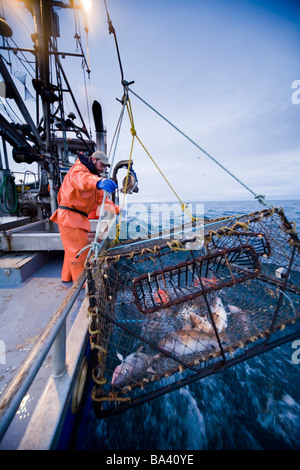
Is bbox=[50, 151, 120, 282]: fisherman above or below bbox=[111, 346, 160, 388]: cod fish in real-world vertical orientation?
above

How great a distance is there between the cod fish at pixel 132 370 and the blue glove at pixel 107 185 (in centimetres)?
188

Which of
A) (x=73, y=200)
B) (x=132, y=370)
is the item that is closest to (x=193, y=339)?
(x=132, y=370)

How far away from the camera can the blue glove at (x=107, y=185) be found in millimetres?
2121

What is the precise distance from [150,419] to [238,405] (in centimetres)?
97

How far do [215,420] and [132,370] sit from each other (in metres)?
1.03

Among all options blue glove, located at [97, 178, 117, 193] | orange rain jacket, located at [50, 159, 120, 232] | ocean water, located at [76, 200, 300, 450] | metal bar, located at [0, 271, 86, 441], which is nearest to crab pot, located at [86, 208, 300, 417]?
ocean water, located at [76, 200, 300, 450]

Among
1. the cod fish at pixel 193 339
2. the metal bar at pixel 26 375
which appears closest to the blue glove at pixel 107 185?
the metal bar at pixel 26 375

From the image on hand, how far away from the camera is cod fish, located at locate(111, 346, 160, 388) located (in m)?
1.65

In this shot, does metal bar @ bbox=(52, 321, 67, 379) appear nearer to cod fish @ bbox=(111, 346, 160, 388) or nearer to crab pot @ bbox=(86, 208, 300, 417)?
crab pot @ bbox=(86, 208, 300, 417)

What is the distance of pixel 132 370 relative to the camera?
1.69 metres

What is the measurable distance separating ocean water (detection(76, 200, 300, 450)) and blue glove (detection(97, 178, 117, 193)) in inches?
92.7

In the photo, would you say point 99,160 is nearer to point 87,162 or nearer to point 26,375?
point 87,162

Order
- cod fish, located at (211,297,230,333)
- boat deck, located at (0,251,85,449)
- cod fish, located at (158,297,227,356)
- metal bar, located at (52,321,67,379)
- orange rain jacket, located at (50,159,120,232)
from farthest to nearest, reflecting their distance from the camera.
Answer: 1. orange rain jacket, located at (50,159,120,232)
2. cod fish, located at (211,297,230,333)
3. cod fish, located at (158,297,227,356)
4. boat deck, located at (0,251,85,449)
5. metal bar, located at (52,321,67,379)

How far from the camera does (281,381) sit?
212 centimetres
